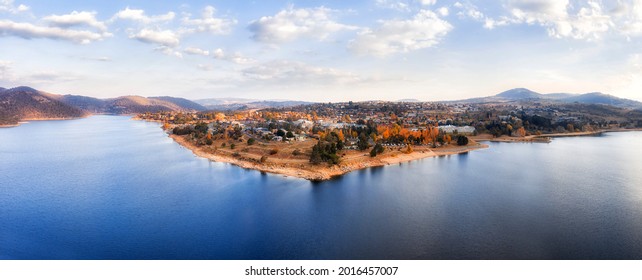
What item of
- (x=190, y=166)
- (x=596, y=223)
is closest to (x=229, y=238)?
(x=596, y=223)

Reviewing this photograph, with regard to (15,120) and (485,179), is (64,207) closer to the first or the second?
(485,179)

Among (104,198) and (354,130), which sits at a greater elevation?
(354,130)

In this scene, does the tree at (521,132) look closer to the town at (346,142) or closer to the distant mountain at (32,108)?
the town at (346,142)

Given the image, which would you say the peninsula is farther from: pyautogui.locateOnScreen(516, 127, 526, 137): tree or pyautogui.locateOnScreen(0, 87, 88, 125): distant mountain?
pyautogui.locateOnScreen(0, 87, 88, 125): distant mountain

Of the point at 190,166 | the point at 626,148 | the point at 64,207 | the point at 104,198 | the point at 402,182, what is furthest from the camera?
the point at 626,148

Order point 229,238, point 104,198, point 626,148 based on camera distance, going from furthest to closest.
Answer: point 626,148 < point 104,198 < point 229,238

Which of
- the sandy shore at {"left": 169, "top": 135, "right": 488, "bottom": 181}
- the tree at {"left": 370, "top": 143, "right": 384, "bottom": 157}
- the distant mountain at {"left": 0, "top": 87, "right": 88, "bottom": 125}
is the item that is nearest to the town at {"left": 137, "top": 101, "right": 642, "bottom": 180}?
the sandy shore at {"left": 169, "top": 135, "right": 488, "bottom": 181}

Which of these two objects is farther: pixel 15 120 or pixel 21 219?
pixel 15 120

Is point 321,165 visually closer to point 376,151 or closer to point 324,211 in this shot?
point 376,151
